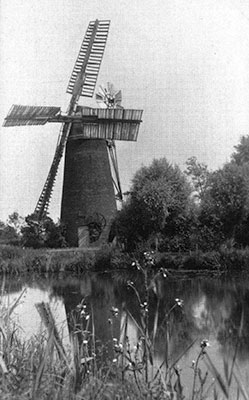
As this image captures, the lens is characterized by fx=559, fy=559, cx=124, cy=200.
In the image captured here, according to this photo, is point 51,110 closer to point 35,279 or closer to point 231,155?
point 35,279

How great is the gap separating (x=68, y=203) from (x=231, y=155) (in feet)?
35.9

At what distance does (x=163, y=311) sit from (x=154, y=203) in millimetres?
12132

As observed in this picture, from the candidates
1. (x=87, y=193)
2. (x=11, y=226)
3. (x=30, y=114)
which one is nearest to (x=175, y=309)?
(x=87, y=193)

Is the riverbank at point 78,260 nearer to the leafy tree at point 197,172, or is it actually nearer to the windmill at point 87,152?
the windmill at point 87,152

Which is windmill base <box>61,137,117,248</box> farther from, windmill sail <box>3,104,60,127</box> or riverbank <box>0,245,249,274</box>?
riverbank <box>0,245,249,274</box>

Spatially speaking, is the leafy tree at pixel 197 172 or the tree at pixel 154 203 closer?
A: the tree at pixel 154 203

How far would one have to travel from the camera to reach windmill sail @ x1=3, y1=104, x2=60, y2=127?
25562 millimetres

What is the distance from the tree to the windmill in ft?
5.91

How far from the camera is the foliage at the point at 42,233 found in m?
26.4

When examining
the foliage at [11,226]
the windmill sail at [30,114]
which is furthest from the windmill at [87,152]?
the foliage at [11,226]

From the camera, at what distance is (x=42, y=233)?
27.5 m

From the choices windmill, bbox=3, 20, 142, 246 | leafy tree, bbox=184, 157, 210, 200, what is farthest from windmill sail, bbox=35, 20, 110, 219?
leafy tree, bbox=184, 157, 210, 200

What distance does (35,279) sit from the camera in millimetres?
19562

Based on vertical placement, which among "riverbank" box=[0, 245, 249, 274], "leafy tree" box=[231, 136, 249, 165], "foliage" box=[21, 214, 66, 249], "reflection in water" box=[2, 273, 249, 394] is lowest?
"reflection in water" box=[2, 273, 249, 394]
